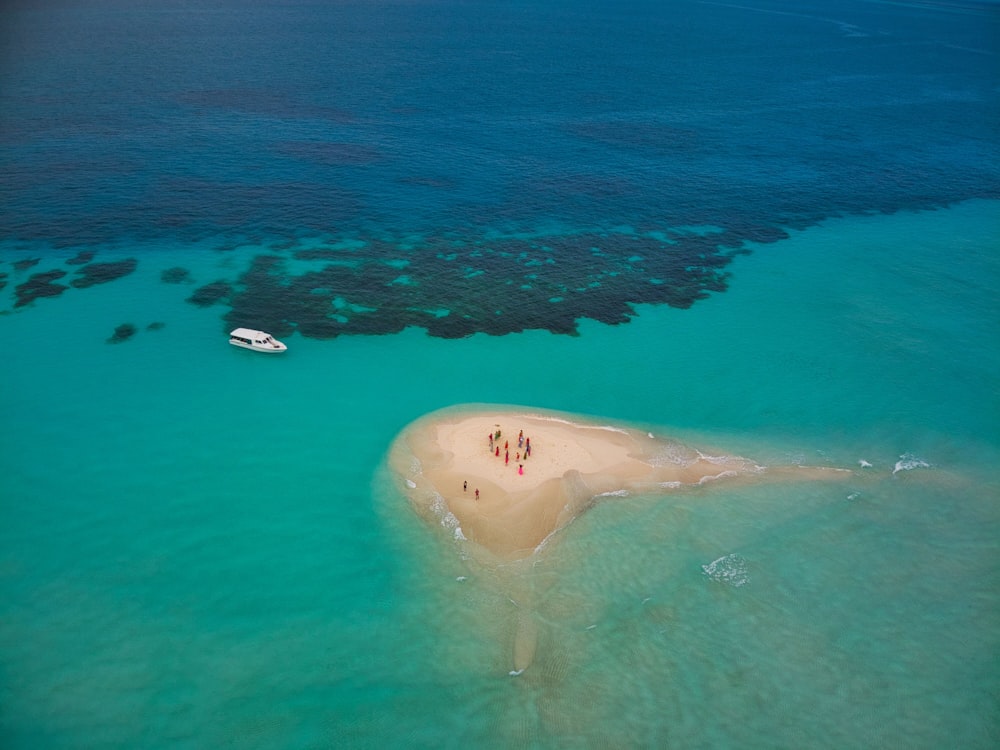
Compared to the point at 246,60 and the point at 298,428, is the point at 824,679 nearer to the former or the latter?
the point at 298,428

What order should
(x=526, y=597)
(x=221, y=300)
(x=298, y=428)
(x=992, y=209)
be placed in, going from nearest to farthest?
(x=526, y=597) < (x=298, y=428) < (x=221, y=300) < (x=992, y=209)

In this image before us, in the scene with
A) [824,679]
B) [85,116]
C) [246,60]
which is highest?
[246,60]

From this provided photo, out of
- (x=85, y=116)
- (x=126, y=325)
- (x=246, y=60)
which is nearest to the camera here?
(x=126, y=325)

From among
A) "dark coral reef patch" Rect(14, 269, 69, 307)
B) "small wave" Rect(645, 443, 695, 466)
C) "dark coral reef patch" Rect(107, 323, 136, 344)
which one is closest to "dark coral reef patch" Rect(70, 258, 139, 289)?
"dark coral reef patch" Rect(14, 269, 69, 307)

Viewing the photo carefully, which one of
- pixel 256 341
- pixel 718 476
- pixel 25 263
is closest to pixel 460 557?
pixel 718 476

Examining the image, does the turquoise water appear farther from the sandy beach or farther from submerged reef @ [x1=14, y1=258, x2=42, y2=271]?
submerged reef @ [x1=14, y1=258, x2=42, y2=271]

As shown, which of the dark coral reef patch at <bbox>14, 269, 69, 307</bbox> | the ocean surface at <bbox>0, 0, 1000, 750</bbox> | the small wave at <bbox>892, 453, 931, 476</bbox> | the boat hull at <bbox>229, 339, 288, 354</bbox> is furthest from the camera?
the dark coral reef patch at <bbox>14, 269, 69, 307</bbox>

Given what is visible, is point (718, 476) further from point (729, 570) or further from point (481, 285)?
point (481, 285)

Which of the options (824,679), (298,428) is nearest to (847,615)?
(824,679)
